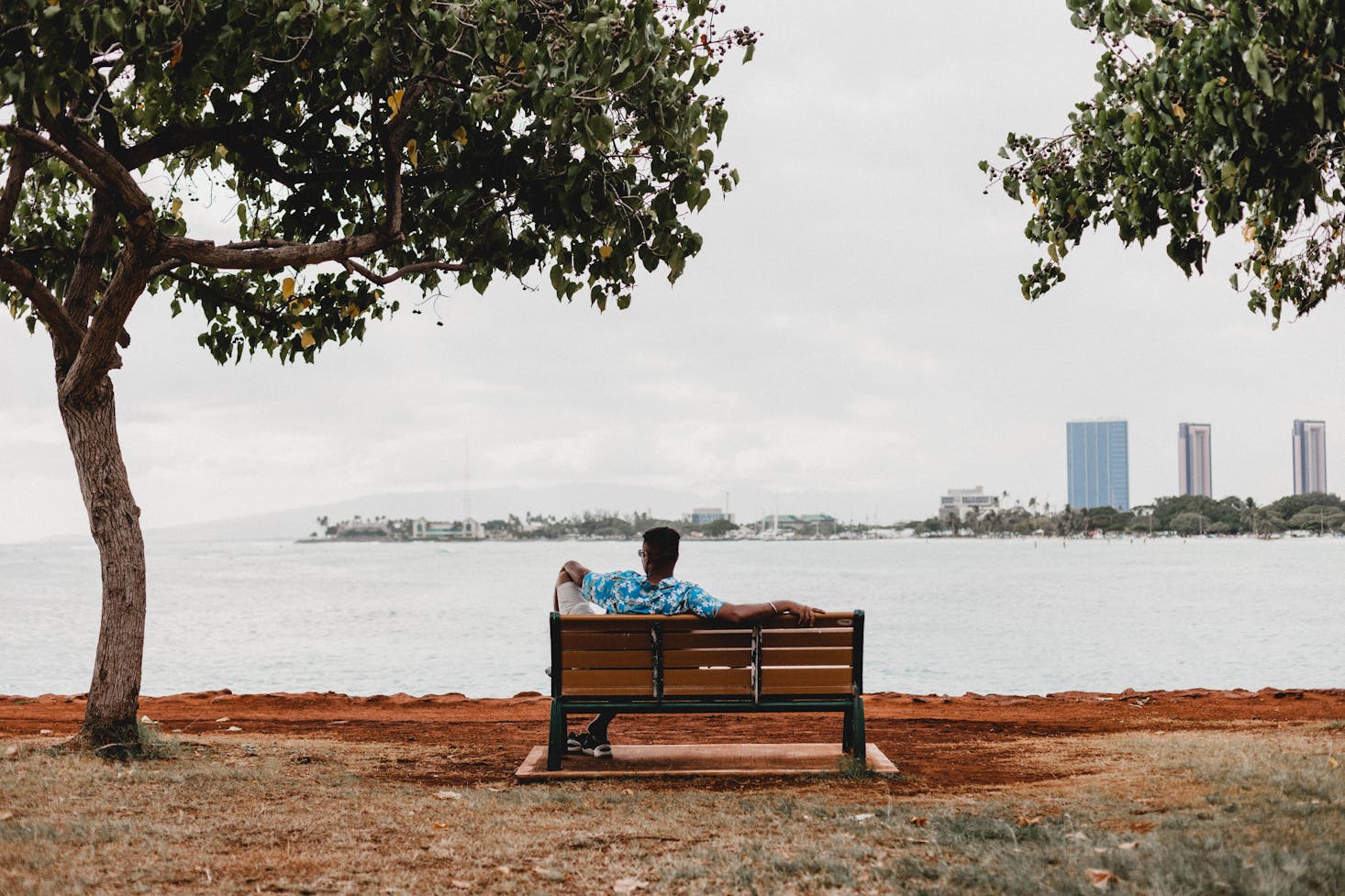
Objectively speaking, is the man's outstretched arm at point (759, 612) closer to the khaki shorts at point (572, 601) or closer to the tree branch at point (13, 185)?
the khaki shorts at point (572, 601)

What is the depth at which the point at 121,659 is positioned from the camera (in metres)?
7.69

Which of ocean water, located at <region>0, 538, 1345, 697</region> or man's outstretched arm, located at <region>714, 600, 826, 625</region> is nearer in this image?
man's outstretched arm, located at <region>714, 600, 826, 625</region>

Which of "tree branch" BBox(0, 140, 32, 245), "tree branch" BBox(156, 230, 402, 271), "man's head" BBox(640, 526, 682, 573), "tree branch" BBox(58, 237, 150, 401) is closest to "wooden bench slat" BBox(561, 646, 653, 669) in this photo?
"man's head" BBox(640, 526, 682, 573)

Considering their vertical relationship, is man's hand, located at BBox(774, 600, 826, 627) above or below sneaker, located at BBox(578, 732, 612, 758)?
above

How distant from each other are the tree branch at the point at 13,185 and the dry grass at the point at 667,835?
3.57 meters

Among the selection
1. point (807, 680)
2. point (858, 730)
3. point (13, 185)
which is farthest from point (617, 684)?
point (13, 185)

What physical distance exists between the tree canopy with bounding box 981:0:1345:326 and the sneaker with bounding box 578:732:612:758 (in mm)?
4362

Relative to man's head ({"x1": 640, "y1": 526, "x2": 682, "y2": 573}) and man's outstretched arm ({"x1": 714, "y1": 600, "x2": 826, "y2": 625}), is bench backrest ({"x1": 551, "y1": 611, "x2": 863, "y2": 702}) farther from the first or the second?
man's head ({"x1": 640, "y1": 526, "x2": 682, "y2": 573})

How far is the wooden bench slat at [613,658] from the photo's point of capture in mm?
6613

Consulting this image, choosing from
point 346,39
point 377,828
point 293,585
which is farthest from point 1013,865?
point 293,585

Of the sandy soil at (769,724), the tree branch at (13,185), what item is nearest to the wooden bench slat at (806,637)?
the sandy soil at (769,724)

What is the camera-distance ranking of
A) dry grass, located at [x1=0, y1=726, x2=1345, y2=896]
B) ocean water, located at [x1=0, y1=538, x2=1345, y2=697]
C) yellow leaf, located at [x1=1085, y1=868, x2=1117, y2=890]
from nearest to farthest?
yellow leaf, located at [x1=1085, y1=868, x2=1117, y2=890], dry grass, located at [x1=0, y1=726, x2=1345, y2=896], ocean water, located at [x1=0, y1=538, x2=1345, y2=697]

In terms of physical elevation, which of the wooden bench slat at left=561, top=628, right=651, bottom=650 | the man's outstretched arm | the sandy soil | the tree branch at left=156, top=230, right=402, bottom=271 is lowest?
the sandy soil

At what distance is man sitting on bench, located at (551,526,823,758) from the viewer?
21.5 feet
